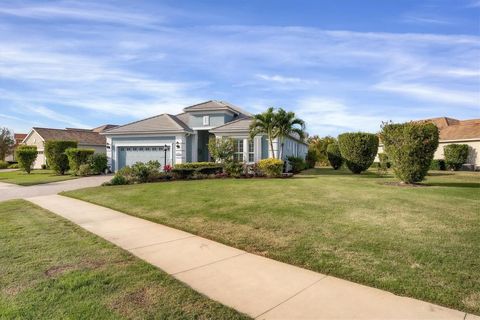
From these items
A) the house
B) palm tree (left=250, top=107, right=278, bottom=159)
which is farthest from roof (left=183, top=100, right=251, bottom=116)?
palm tree (left=250, top=107, right=278, bottom=159)

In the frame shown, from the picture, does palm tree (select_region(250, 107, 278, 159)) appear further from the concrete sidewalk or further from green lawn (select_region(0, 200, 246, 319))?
green lawn (select_region(0, 200, 246, 319))

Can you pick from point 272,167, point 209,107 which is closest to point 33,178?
point 209,107

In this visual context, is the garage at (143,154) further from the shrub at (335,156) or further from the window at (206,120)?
the shrub at (335,156)

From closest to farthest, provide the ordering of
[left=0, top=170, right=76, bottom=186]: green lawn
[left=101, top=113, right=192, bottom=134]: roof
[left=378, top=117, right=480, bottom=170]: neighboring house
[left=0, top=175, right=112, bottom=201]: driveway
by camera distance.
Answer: [left=0, top=175, right=112, bottom=201]: driveway, [left=0, top=170, right=76, bottom=186]: green lawn, [left=101, top=113, right=192, bottom=134]: roof, [left=378, top=117, right=480, bottom=170]: neighboring house

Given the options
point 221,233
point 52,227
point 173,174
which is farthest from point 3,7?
point 173,174

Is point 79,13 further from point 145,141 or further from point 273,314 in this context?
point 145,141

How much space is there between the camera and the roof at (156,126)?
2595 cm

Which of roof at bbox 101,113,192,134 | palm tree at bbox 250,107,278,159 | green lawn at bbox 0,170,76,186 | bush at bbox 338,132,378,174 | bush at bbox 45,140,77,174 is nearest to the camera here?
green lawn at bbox 0,170,76,186

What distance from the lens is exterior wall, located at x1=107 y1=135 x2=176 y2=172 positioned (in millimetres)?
25969

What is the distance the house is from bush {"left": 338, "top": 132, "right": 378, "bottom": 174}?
195 inches

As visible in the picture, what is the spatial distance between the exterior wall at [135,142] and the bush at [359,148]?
12.4m

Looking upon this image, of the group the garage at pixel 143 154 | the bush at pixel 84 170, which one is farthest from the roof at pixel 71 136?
the bush at pixel 84 170

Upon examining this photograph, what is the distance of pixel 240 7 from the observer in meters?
11.4

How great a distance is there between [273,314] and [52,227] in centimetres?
631
